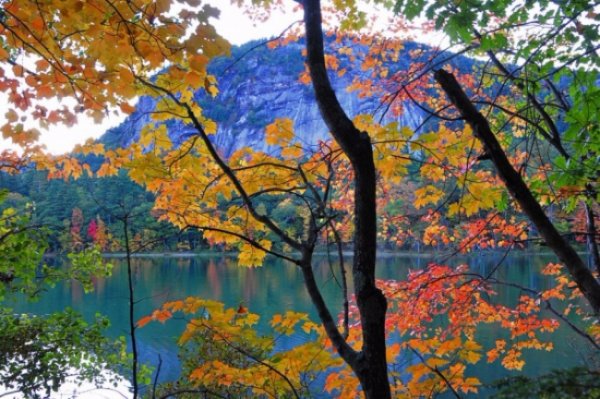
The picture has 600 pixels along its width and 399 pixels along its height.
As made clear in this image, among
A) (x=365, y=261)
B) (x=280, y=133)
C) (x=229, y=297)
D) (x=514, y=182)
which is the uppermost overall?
(x=280, y=133)

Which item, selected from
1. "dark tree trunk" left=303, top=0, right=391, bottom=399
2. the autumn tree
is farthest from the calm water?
"dark tree trunk" left=303, top=0, right=391, bottom=399

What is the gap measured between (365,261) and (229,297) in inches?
813

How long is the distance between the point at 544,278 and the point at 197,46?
25610 mm

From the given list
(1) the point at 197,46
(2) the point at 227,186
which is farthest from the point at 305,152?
(1) the point at 197,46

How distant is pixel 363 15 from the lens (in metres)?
3.33

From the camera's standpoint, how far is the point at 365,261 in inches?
51.9

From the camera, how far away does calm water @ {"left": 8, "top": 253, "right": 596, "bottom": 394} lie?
11.5m

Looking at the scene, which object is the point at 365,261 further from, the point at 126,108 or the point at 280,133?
the point at 126,108

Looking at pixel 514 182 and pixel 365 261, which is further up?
pixel 514 182

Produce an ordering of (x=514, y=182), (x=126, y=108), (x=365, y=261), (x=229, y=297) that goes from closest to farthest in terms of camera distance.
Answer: (x=365, y=261) < (x=514, y=182) < (x=126, y=108) < (x=229, y=297)

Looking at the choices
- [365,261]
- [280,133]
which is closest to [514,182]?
[365,261]

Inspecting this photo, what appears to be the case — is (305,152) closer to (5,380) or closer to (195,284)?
(5,380)

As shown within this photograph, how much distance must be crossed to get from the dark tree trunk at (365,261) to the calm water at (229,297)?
564cm

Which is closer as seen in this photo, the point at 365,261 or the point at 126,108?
the point at 365,261
